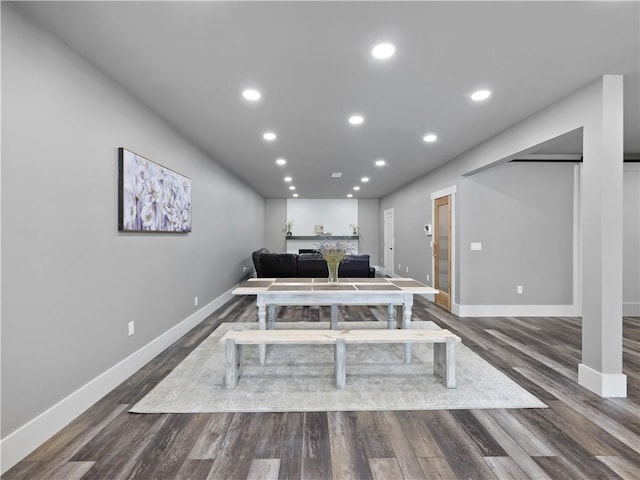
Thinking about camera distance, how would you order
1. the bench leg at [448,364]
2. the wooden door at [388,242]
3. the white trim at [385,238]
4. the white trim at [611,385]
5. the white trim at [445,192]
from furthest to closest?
the wooden door at [388,242] → the white trim at [385,238] → the white trim at [445,192] → the bench leg at [448,364] → the white trim at [611,385]

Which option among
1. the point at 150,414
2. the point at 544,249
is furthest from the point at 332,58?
the point at 544,249

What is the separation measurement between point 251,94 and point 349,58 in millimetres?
993

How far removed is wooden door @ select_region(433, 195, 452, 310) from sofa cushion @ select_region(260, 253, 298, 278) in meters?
2.82

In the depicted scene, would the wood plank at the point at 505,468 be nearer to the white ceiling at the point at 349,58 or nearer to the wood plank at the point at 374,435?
the wood plank at the point at 374,435

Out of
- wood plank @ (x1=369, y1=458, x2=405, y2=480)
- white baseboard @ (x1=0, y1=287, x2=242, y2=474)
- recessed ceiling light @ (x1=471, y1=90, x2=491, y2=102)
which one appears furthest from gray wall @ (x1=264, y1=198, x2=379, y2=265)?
wood plank @ (x1=369, y1=458, x2=405, y2=480)

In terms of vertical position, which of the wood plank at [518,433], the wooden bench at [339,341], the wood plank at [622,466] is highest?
the wooden bench at [339,341]

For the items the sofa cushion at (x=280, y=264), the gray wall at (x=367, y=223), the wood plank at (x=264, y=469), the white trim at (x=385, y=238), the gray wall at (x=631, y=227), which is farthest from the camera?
the gray wall at (x=367, y=223)

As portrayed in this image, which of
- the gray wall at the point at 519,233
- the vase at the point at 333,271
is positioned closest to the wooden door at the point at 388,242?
the gray wall at the point at 519,233

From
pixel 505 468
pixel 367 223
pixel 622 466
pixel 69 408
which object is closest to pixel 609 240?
pixel 622 466

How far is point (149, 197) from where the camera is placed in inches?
119

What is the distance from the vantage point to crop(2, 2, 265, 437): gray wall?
1687 mm

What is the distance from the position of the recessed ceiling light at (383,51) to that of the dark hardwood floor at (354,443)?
98.2 inches

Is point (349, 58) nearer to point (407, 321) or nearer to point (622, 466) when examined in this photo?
point (407, 321)

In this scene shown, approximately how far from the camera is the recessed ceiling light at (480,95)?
2.69 metres
